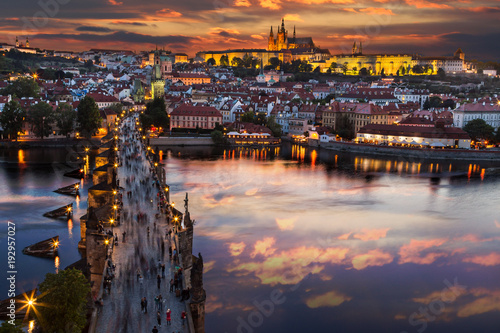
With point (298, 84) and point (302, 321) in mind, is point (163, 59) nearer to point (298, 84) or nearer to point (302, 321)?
point (298, 84)

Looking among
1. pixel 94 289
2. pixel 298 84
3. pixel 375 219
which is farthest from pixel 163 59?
pixel 94 289

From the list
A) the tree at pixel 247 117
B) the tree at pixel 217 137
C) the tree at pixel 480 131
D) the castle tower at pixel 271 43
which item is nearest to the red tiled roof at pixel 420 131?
the tree at pixel 480 131

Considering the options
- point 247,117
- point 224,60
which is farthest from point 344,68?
point 247,117

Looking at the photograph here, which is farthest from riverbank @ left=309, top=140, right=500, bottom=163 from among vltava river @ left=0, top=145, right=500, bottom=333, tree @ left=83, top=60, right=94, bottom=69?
tree @ left=83, top=60, right=94, bottom=69

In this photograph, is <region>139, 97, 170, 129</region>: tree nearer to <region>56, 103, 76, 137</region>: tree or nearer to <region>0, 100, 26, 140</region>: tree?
<region>56, 103, 76, 137</region>: tree

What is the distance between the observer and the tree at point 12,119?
33.8 metres

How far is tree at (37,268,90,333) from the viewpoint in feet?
22.7

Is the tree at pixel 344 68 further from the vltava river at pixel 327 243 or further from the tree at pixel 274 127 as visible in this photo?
the vltava river at pixel 327 243

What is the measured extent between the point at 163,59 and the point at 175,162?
202 ft

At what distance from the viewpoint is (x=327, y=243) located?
1513cm

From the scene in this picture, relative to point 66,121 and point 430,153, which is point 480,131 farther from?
point 66,121

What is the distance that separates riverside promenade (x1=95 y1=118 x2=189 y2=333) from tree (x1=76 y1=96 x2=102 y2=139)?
73.7 ft

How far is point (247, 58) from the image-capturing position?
9869cm

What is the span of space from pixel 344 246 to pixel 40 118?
27045 mm
